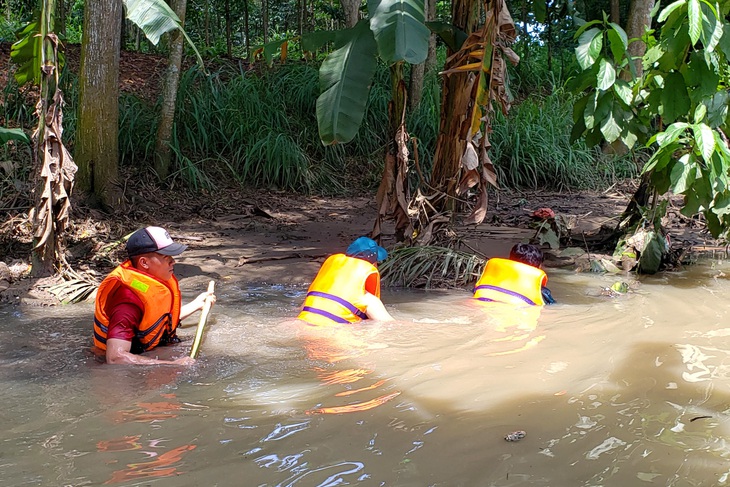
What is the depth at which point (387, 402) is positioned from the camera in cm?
360

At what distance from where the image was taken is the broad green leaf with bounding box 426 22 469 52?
22.1ft

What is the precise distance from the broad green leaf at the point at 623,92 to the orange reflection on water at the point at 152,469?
16.5 ft

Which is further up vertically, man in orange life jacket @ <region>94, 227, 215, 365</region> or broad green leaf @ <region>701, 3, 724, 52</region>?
broad green leaf @ <region>701, 3, 724, 52</region>

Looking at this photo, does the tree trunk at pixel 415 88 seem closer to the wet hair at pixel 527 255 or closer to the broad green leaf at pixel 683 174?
the broad green leaf at pixel 683 174

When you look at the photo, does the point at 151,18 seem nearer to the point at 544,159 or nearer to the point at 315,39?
the point at 315,39

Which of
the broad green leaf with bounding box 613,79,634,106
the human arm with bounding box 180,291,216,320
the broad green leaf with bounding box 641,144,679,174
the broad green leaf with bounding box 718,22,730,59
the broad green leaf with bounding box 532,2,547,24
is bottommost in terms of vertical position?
the human arm with bounding box 180,291,216,320

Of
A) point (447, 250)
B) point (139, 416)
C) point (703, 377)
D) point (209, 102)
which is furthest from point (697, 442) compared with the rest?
point (209, 102)

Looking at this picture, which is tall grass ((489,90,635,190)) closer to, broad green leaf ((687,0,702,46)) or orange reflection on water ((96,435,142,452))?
broad green leaf ((687,0,702,46))

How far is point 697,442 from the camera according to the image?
3045 mm

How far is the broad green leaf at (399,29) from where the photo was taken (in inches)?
207

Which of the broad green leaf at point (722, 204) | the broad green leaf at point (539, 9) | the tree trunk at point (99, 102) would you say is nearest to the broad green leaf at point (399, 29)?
Result: the broad green leaf at point (539, 9)

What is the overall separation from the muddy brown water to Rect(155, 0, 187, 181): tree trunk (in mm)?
4398

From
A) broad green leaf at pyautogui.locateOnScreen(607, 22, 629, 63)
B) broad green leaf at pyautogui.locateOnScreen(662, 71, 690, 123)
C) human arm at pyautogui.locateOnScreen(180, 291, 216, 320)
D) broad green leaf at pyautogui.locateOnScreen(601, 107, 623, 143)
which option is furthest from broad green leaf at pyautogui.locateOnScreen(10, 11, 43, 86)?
broad green leaf at pyautogui.locateOnScreen(662, 71, 690, 123)

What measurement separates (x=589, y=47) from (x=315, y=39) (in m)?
2.43
